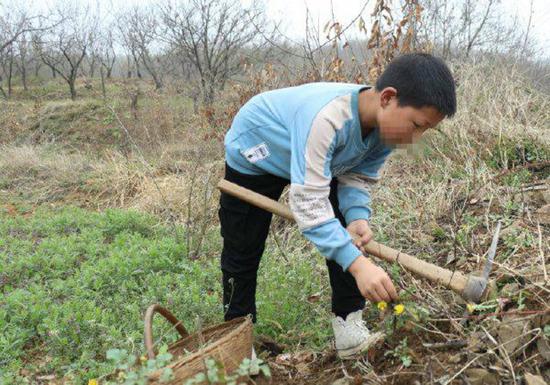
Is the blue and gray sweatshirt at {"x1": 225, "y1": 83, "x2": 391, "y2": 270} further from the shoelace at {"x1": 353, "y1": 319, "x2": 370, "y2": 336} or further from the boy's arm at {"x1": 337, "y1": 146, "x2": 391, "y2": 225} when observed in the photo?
the shoelace at {"x1": 353, "y1": 319, "x2": 370, "y2": 336}

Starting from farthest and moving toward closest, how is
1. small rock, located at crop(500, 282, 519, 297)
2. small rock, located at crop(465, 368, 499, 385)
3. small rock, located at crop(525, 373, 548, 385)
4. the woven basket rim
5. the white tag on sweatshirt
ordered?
the white tag on sweatshirt, small rock, located at crop(500, 282, 519, 297), small rock, located at crop(465, 368, 499, 385), small rock, located at crop(525, 373, 548, 385), the woven basket rim

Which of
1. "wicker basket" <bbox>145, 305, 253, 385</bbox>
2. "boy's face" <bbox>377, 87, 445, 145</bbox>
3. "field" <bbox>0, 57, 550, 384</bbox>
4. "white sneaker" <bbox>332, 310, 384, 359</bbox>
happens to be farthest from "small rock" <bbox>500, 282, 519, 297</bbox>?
"wicker basket" <bbox>145, 305, 253, 385</bbox>

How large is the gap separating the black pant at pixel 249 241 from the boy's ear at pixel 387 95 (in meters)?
0.64

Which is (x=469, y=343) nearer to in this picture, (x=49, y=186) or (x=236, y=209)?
(x=236, y=209)

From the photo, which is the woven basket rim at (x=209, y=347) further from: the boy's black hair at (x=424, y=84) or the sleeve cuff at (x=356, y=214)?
the boy's black hair at (x=424, y=84)

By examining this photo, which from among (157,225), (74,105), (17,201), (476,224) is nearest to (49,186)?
(17,201)

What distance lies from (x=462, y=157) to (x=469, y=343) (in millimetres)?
2678

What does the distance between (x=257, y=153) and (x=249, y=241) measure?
419 millimetres

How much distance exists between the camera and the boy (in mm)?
1703

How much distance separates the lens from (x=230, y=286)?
2.38 metres

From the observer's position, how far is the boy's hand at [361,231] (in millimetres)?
2072

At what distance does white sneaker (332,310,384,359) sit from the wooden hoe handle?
0.36 m

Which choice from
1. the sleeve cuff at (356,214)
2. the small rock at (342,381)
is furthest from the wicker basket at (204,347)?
the sleeve cuff at (356,214)

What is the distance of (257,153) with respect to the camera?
2.09m
